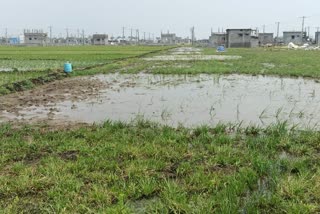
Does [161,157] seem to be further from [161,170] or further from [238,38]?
[238,38]

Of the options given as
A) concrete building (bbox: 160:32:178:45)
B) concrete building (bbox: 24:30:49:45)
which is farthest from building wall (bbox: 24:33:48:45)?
concrete building (bbox: 160:32:178:45)

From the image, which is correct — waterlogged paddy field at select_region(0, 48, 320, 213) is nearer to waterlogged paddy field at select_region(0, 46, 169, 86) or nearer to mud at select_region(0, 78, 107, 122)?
mud at select_region(0, 78, 107, 122)

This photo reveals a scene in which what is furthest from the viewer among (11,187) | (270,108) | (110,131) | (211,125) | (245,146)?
(270,108)

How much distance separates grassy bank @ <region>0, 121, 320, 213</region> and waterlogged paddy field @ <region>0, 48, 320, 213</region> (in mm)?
13

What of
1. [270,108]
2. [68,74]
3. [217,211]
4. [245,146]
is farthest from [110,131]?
[68,74]

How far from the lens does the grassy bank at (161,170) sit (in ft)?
11.4

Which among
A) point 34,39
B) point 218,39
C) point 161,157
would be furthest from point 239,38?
point 161,157

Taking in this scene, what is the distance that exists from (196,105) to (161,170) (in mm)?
4916

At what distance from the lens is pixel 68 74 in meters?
16.9

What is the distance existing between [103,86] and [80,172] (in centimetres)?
914

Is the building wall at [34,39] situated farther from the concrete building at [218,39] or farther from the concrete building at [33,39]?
the concrete building at [218,39]

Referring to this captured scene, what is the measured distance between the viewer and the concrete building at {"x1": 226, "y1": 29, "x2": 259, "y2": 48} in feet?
228

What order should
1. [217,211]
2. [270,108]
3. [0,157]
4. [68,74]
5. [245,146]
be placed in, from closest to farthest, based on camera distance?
[217,211] → [0,157] → [245,146] → [270,108] → [68,74]

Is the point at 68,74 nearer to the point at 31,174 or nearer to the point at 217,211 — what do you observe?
the point at 31,174
